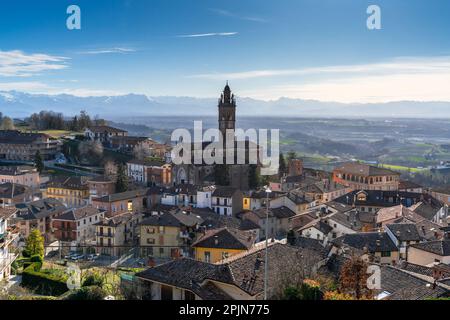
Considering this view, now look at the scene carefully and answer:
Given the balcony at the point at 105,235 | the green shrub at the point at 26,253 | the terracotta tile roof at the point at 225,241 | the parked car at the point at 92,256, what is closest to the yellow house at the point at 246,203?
the balcony at the point at 105,235

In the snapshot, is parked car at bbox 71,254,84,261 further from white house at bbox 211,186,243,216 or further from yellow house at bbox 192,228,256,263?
white house at bbox 211,186,243,216

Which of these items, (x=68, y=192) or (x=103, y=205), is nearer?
(x=103, y=205)

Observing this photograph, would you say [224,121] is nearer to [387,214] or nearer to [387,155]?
[387,214]

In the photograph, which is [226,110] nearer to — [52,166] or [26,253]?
[52,166]

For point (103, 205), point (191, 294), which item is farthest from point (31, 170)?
point (191, 294)

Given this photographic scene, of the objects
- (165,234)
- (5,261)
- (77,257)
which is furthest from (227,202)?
(5,261)

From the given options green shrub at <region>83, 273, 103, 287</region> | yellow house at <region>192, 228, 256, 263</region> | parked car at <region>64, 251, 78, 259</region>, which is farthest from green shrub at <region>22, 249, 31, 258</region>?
green shrub at <region>83, 273, 103, 287</region>
